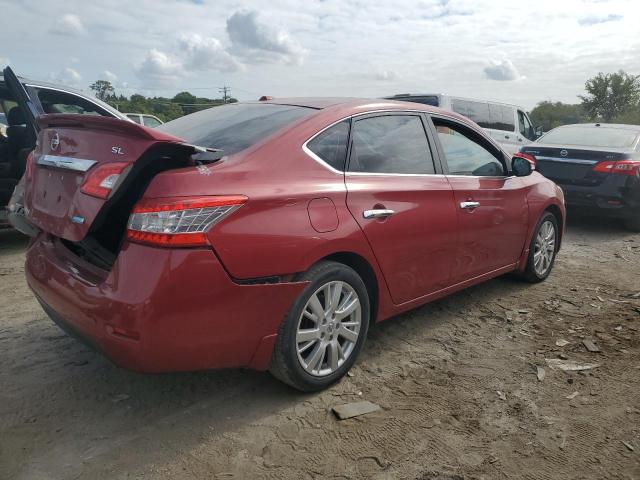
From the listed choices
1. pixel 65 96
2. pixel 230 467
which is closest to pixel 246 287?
pixel 230 467

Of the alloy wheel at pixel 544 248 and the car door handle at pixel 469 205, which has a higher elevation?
the car door handle at pixel 469 205

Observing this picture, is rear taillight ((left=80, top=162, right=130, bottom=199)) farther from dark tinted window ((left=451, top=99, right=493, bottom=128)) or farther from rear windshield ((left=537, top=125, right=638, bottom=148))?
dark tinted window ((left=451, top=99, right=493, bottom=128))

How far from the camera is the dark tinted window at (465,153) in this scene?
12.5ft

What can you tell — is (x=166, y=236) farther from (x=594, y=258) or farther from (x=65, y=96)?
(x=594, y=258)

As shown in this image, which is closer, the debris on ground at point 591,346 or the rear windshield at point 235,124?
the rear windshield at point 235,124

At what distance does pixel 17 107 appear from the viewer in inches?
223

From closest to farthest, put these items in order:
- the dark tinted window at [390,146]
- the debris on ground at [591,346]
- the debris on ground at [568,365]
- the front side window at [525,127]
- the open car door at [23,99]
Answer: the dark tinted window at [390,146] → the debris on ground at [568,365] → the debris on ground at [591,346] → the open car door at [23,99] → the front side window at [525,127]

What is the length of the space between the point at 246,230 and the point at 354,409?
44.3 inches

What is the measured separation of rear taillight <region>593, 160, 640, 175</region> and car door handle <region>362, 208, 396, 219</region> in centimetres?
534

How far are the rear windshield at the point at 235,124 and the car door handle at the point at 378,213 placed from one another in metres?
0.67

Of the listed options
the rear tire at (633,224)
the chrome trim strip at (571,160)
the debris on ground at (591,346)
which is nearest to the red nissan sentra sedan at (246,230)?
the debris on ground at (591,346)

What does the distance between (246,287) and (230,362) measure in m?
0.38

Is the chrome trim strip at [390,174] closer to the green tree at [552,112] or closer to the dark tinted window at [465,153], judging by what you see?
the dark tinted window at [465,153]

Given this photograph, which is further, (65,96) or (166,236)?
(65,96)
